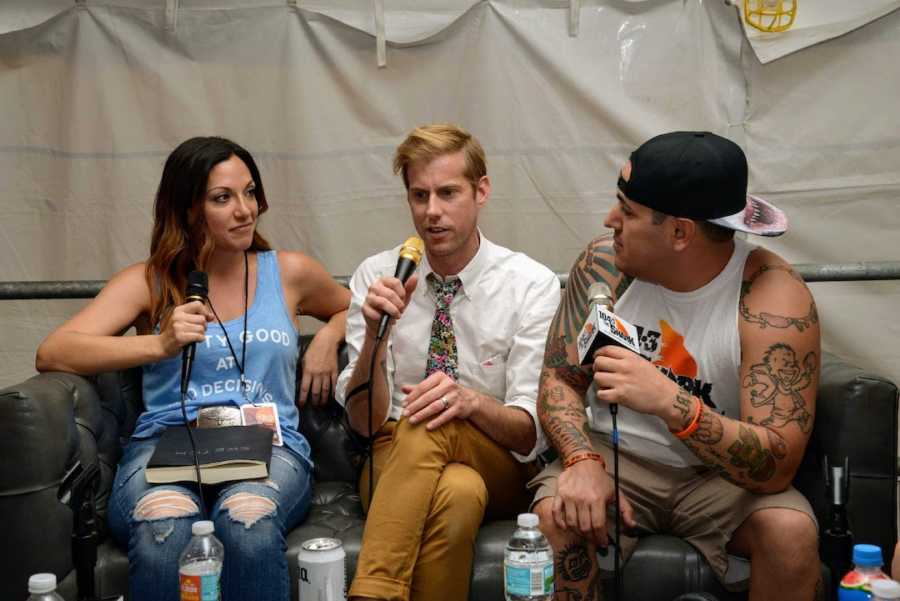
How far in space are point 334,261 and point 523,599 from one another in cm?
178

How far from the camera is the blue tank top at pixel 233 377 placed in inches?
114

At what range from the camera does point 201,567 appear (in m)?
2.15

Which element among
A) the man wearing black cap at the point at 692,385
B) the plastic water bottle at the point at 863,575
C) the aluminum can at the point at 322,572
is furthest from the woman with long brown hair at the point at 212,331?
the plastic water bottle at the point at 863,575

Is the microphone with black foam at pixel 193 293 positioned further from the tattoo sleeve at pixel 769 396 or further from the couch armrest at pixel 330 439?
the tattoo sleeve at pixel 769 396

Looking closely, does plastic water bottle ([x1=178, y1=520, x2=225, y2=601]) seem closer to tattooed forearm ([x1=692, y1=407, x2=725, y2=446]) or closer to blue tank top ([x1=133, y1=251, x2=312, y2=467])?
blue tank top ([x1=133, y1=251, x2=312, y2=467])

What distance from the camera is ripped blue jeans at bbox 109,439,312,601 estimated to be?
2.49m

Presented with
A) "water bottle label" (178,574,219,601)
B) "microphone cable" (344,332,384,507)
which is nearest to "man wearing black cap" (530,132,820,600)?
"microphone cable" (344,332,384,507)

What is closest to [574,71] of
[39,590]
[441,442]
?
[441,442]

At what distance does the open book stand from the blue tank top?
169 mm

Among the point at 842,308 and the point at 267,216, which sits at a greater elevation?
the point at 267,216

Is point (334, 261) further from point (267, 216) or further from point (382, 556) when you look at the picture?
point (382, 556)

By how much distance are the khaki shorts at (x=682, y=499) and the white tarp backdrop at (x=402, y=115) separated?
1058 millimetres

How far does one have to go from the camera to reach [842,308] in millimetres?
3436

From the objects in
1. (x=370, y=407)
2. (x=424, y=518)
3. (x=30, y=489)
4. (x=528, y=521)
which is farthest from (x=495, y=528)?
(x=30, y=489)
